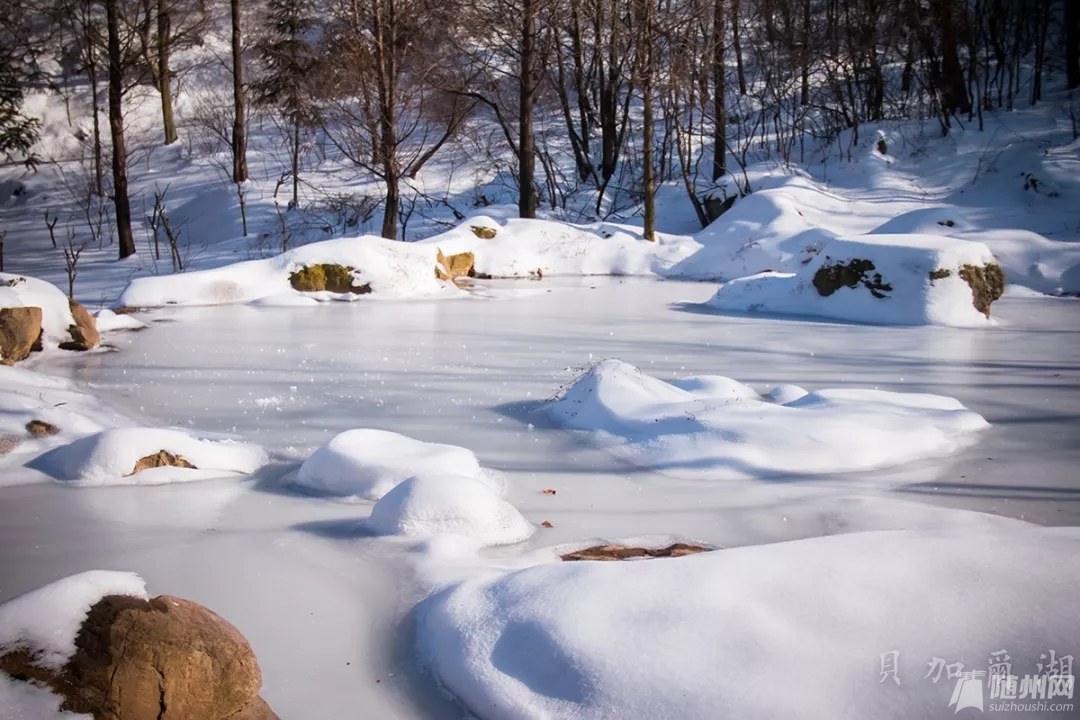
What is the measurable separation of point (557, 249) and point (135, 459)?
10.3 meters

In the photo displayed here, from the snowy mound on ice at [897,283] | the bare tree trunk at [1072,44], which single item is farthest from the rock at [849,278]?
the bare tree trunk at [1072,44]

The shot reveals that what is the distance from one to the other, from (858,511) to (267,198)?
59.0ft

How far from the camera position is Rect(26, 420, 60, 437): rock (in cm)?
396

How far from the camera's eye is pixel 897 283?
26.4 feet

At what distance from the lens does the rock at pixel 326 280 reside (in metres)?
9.92

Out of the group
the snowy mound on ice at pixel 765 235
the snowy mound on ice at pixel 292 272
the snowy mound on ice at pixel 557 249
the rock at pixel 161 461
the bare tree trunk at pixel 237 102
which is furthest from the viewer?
the bare tree trunk at pixel 237 102

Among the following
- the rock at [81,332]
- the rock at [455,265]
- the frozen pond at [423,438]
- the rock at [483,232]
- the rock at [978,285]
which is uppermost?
the rock at [483,232]

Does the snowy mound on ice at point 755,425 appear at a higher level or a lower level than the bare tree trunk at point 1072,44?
lower

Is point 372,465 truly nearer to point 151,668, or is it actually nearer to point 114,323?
point 151,668

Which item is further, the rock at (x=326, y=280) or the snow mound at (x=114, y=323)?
the rock at (x=326, y=280)

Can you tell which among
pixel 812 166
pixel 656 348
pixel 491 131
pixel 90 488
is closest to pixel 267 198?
pixel 491 131

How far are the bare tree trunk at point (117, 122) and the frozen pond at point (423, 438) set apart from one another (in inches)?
272

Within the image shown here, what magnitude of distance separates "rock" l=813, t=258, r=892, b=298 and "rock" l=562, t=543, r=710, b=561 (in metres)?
6.18

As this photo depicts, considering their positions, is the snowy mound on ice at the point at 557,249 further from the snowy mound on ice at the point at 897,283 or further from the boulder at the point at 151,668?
the boulder at the point at 151,668
